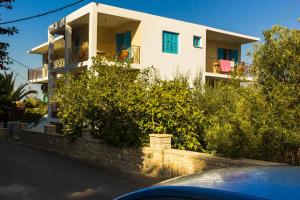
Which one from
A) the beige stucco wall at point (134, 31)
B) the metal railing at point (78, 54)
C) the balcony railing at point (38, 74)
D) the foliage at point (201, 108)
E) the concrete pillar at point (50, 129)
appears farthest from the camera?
the balcony railing at point (38, 74)

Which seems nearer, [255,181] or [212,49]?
[255,181]

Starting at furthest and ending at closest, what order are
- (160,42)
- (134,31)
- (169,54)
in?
(169,54)
(160,42)
(134,31)

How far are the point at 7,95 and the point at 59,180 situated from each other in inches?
872

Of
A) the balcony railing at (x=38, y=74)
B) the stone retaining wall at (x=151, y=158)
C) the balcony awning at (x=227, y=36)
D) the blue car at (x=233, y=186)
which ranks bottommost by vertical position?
the stone retaining wall at (x=151, y=158)

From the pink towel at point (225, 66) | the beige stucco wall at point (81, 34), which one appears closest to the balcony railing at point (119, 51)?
the beige stucco wall at point (81, 34)

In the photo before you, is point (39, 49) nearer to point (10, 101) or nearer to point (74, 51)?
point (10, 101)

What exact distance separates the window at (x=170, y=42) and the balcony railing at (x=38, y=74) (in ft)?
40.4

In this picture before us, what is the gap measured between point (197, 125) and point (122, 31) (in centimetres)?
1253

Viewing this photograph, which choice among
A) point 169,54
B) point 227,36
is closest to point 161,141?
point 169,54

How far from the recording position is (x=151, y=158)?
1311 cm

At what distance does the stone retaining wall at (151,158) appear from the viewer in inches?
428

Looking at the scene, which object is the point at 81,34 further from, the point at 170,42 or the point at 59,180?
the point at 59,180

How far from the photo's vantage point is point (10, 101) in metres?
32.7

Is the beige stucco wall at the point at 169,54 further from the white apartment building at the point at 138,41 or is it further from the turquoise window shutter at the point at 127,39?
the turquoise window shutter at the point at 127,39
